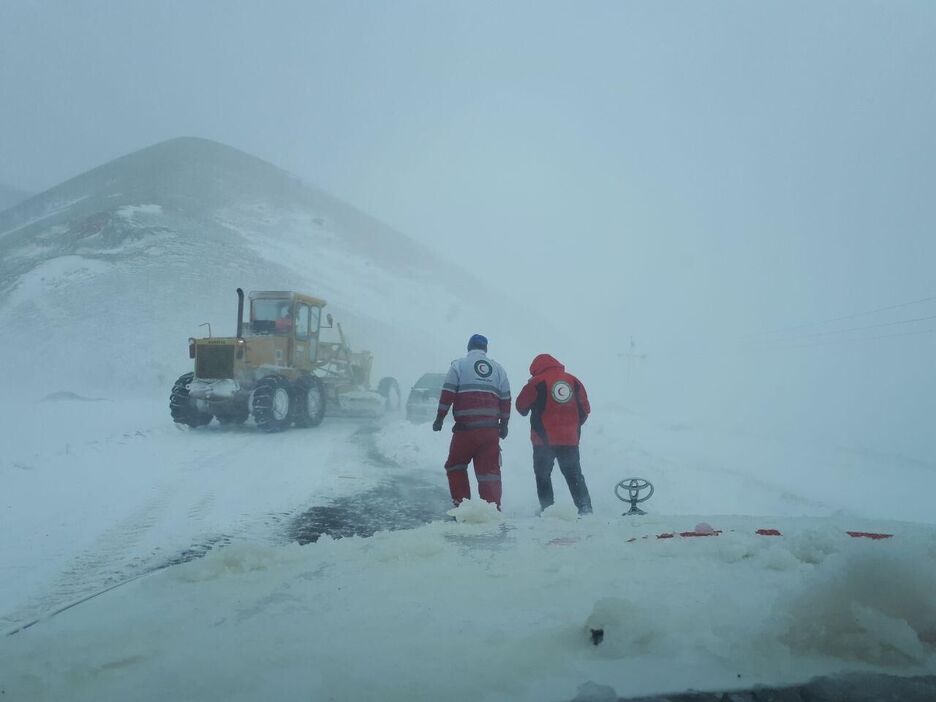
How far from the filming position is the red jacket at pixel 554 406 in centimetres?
679

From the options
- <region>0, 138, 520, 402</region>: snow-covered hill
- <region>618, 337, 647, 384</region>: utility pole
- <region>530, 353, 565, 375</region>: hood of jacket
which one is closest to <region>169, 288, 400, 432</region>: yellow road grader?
<region>530, 353, 565, 375</region>: hood of jacket

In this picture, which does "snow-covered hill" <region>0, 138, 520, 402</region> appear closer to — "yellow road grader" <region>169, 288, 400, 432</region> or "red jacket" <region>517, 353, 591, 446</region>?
"yellow road grader" <region>169, 288, 400, 432</region>

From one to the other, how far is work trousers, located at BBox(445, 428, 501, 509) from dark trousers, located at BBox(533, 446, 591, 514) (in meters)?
0.67

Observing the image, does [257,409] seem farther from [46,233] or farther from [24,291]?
[46,233]

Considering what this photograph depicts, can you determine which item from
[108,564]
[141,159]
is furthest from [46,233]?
[108,564]

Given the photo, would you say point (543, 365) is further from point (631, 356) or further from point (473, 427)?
point (631, 356)

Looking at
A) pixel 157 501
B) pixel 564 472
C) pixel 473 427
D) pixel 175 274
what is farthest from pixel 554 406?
pixel 175 274

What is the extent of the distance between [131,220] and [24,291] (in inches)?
400

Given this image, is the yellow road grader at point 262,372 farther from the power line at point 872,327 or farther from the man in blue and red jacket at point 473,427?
the power line at point 872,327

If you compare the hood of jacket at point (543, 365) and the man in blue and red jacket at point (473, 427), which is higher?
the hood of jacket at point (543, 365)

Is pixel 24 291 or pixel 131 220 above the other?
pixel 131 220

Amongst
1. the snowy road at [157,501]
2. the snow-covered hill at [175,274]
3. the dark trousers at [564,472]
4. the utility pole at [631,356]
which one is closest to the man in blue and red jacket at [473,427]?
the dark trousers at [564,472]

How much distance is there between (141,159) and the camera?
282 feet

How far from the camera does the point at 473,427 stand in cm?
624
